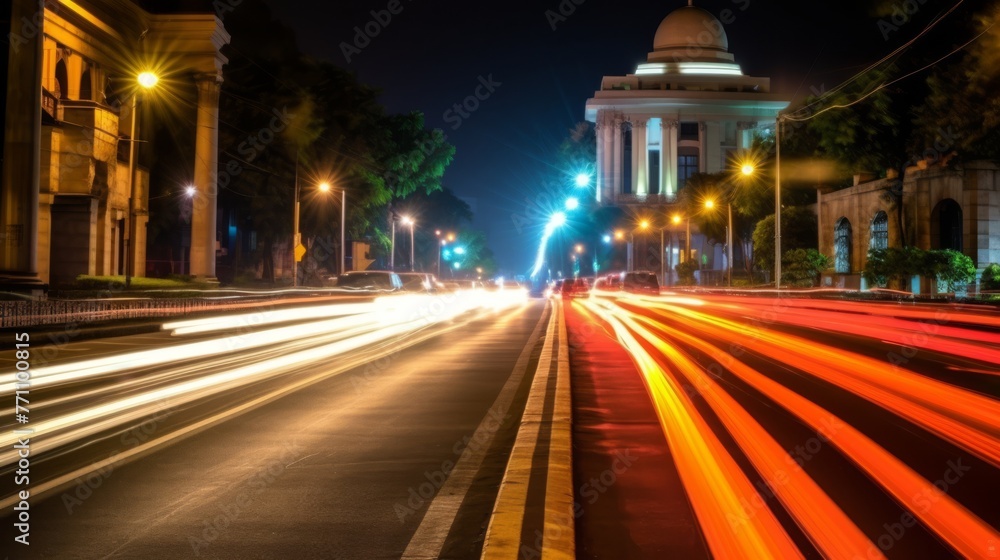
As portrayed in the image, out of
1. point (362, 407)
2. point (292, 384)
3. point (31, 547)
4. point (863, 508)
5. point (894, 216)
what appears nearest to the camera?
point (31, 547)

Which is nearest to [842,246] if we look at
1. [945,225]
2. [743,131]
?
[945,225]

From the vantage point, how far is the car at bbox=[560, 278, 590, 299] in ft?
242

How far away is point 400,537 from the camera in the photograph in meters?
6.18

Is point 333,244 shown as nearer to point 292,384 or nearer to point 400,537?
point 292,384

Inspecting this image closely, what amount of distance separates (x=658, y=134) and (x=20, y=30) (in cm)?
11104

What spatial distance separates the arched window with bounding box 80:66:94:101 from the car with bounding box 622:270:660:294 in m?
31.1

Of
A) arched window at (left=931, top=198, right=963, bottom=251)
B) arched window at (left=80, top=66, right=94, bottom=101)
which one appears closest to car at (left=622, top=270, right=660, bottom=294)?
arched window at (left=931, top=198, right=963, bottom=251)

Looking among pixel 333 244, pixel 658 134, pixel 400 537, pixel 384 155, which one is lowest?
pixel 400 537

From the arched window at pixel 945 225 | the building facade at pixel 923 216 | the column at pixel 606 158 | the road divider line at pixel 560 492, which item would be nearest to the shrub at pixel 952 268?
the building facade at pixel 923 216

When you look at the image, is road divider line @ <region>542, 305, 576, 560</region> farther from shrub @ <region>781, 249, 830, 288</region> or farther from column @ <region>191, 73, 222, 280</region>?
shrub @ <region>781, 249, 830, 288</region>

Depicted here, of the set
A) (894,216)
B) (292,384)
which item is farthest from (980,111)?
(292,384)

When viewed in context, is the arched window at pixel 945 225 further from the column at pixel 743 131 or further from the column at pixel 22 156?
the column at pixel 743 131

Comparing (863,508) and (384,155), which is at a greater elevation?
(384,155)

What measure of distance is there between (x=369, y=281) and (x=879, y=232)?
1107 inches
